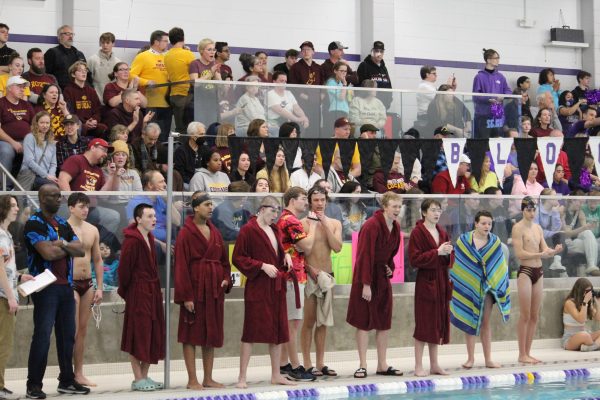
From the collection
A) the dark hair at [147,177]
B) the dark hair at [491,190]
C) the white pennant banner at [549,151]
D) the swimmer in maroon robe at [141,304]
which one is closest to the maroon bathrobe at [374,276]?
the swimmer in maroon robe at [141,304]

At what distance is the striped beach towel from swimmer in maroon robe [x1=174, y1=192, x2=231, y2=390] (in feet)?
11.5

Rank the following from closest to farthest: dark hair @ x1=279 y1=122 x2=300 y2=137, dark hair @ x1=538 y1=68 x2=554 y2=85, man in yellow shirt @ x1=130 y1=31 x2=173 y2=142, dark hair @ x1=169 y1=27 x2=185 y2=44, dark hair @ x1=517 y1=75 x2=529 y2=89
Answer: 1. dark hair @ x1=279 y1=122 x2=300 y2=137
2. man in yellow shirt @ x1=130 y1=31 x2=173 y2=142
3. dark hair @ x1=169 y1=27 x2=185 y2=44
4. dark hair @ x1=517 y1=75 x2=529 y2=89
5. dark hair @ x1=538 y1=68 x2=554 y2=85

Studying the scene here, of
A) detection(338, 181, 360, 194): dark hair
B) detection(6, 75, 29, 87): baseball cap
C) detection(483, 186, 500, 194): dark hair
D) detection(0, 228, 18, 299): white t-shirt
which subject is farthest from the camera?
detection(483, 186, 500, 194): dark hair

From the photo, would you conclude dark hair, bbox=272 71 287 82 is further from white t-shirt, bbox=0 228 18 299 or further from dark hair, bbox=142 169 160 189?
white t-shirt, bbox=0 228 18 299

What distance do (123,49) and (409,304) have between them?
7758 mm

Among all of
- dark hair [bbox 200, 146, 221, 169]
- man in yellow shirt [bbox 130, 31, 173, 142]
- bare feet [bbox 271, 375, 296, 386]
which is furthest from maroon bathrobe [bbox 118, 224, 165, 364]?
man in yellow shirt [bbox 130, 31, 173, 142]

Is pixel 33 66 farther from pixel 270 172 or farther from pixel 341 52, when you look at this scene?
pixel 341 52

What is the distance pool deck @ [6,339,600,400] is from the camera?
11938 mm

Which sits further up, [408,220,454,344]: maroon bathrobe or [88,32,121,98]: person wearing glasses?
[88,32,121,98]: person wearing glasses

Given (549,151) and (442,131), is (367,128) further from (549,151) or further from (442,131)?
(549,151)

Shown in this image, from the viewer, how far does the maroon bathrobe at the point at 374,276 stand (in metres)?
13.2

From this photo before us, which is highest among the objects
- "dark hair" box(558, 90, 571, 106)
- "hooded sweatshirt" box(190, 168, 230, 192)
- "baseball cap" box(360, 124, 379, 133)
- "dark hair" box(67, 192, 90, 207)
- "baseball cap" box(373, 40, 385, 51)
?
"baseball cap" box(373, 40, 385, 51)

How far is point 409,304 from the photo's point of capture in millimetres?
15609

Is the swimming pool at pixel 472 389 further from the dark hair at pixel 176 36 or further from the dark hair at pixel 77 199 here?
the dark hair at pixel 176 36
